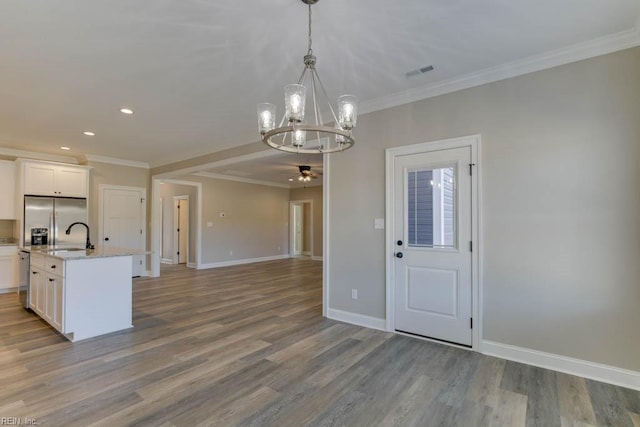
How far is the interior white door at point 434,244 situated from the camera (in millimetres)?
3201

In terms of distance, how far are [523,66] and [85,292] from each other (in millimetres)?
4976

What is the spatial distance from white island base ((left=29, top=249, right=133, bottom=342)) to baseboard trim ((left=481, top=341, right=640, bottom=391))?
158 inches

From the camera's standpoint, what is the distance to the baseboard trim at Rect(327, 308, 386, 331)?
148 inches

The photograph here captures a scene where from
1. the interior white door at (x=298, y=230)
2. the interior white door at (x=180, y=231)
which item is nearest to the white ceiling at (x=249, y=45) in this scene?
the interior white door at (x=180, y=231)

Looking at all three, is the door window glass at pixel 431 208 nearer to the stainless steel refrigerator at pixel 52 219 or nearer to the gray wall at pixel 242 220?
the stainless steel refrigerator at pixel 52 219

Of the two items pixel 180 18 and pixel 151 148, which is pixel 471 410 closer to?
pixel 180 18

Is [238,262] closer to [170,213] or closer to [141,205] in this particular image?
[170,213]

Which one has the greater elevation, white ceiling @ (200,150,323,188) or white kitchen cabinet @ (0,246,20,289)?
white ceiling @ (200,150,323,188)

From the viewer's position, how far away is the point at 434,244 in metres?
3.38

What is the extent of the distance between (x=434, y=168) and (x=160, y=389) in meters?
3.20

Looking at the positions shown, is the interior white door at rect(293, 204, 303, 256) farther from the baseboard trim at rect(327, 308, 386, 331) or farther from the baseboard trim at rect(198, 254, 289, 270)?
the baseboard trim at rect(327, 308, 386, 331)

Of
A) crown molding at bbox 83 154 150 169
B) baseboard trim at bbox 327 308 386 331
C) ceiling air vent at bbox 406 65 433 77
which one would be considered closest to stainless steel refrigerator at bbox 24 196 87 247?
A: crown molding at bbox 83 154 150 169

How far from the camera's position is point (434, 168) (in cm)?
339

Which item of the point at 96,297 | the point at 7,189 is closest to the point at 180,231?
the point at 7,189
